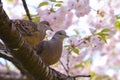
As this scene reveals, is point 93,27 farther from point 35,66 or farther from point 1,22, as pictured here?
point 1,22

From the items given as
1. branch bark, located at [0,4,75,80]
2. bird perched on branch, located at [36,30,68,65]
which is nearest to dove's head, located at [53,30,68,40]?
bird perched on branch, located at [36,30,68,65]

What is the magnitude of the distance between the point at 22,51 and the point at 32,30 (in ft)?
3.60

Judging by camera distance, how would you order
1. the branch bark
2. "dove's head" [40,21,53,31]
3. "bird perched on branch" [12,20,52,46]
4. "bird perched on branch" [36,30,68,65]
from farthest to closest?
"dove's head" [40,21,53,31], "bird perched on branch" [36,30,68,65], "bird perched on branch" [12,20,52,46], the branch bark

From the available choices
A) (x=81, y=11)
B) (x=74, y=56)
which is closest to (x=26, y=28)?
(x=81, y=11)

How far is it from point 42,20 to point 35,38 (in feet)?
0.97

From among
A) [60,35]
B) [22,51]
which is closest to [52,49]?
[60,35]

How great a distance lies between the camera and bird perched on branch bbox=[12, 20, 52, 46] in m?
3.05

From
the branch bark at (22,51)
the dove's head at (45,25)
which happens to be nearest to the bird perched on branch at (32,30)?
the dove's head at (45,25)

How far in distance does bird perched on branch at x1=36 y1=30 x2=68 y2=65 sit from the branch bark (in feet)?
1.82

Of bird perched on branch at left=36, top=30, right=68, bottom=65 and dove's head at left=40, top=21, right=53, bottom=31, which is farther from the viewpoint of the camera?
dove's head at left=40, top=21, right=53, bottom=31

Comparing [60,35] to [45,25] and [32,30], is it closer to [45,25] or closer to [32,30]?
[45,25]

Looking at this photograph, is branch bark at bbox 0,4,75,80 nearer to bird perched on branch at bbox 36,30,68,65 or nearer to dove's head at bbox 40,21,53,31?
bird perched on branch at bbox 36,30,68,65

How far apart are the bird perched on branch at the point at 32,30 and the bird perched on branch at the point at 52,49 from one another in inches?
2.3

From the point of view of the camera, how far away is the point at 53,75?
2.59 metres
